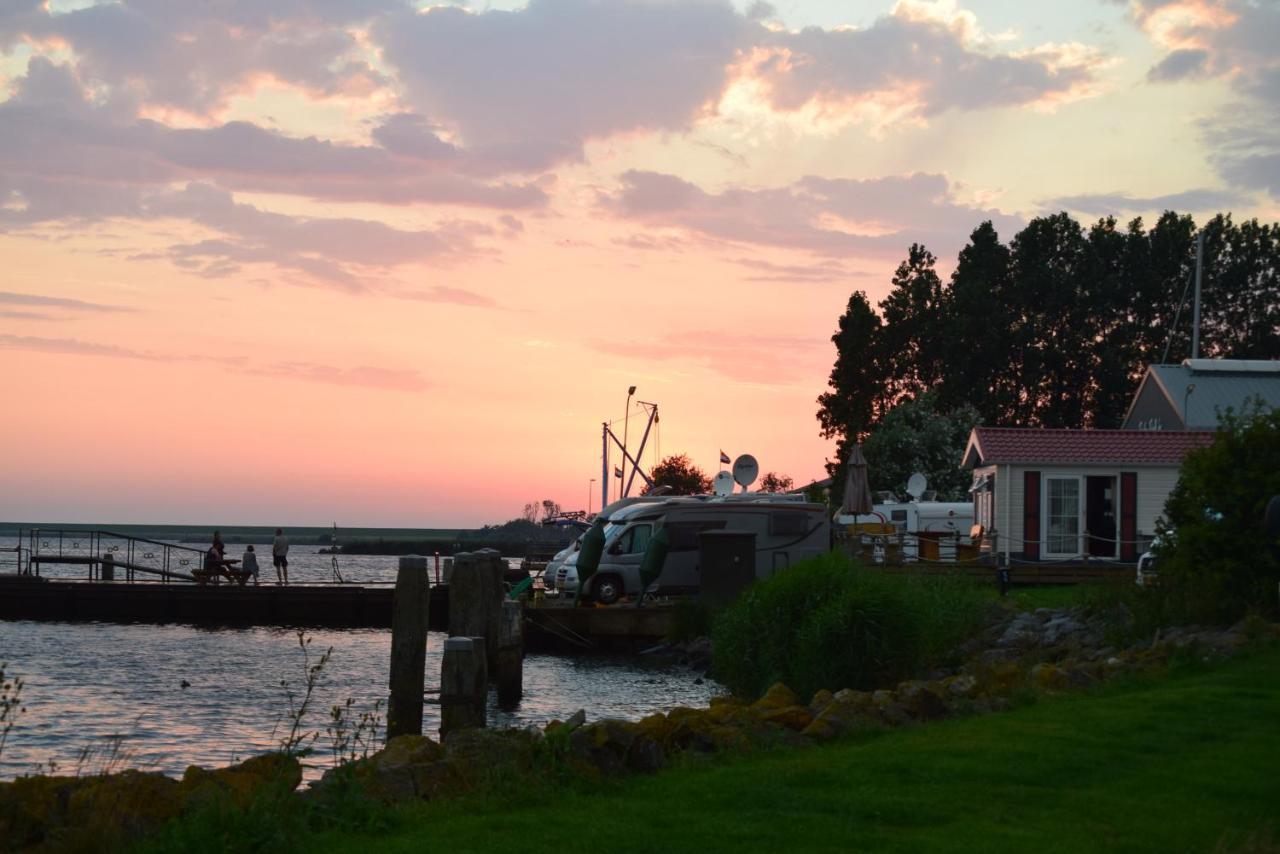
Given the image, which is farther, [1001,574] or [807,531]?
[807,531]

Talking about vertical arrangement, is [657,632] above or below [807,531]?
below

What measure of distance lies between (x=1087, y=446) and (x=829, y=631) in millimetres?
21000

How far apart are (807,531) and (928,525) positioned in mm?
16754

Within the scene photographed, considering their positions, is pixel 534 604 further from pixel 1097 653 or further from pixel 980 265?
pixel 980 265

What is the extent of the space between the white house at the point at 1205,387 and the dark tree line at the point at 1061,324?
22.0 meters

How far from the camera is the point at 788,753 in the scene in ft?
35.4

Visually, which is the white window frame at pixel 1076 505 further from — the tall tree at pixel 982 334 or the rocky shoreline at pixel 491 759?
the tall tree at pixel 982 334

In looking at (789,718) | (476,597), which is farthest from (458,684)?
(476,597)

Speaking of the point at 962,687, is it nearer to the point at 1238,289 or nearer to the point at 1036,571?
the point at 1036,571

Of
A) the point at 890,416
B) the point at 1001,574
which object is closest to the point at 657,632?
the point at 1001,574

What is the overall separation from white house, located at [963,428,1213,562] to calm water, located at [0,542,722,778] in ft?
41.1

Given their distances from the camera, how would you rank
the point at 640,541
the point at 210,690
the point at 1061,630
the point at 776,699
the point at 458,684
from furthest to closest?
the point at 640,541 → the point at 210,690 → the point at 1061,630 → the point at 458,684 → the point at 776,699

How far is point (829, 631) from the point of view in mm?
20047

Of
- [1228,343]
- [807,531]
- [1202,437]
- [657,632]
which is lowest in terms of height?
[657,632]
